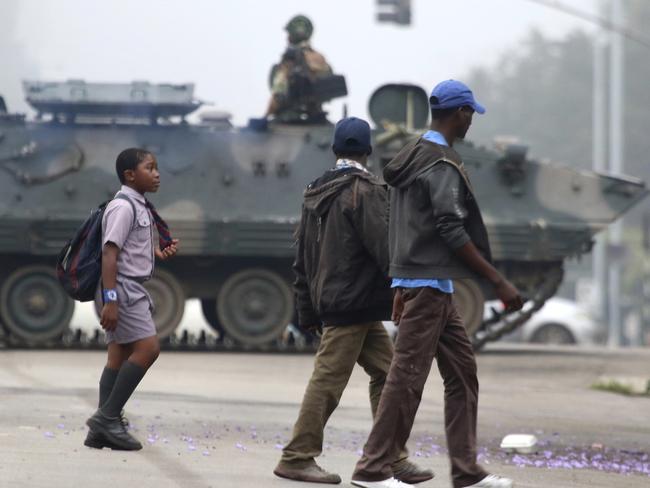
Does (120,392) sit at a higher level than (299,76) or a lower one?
lower

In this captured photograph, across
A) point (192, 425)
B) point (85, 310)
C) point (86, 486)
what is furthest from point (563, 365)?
point (86, 486)

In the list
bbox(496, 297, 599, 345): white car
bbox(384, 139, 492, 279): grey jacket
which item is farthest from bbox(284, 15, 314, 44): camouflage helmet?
bbox(384, 139, 492, 279): grey jacket

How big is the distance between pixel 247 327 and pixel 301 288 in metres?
11.5

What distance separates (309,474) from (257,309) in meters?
11.9

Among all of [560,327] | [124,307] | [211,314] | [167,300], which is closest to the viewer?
[124,307]

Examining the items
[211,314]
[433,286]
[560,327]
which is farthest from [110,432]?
[560,327]

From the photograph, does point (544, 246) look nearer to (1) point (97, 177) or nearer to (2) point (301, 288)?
(1) point (97, 177)

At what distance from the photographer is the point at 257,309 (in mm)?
19828

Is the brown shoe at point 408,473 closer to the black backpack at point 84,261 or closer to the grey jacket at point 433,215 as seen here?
the grey jacket at point 433,215

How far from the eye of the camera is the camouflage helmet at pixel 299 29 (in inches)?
805

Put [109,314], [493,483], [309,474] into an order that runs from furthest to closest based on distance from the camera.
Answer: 1. [109,314]
2. [309,474]
3. [493,483]

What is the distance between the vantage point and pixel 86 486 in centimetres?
743

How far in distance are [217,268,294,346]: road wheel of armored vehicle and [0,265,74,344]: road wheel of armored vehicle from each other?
69.8 inches

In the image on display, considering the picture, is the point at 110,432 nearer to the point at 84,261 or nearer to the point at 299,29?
the point at 84,261
